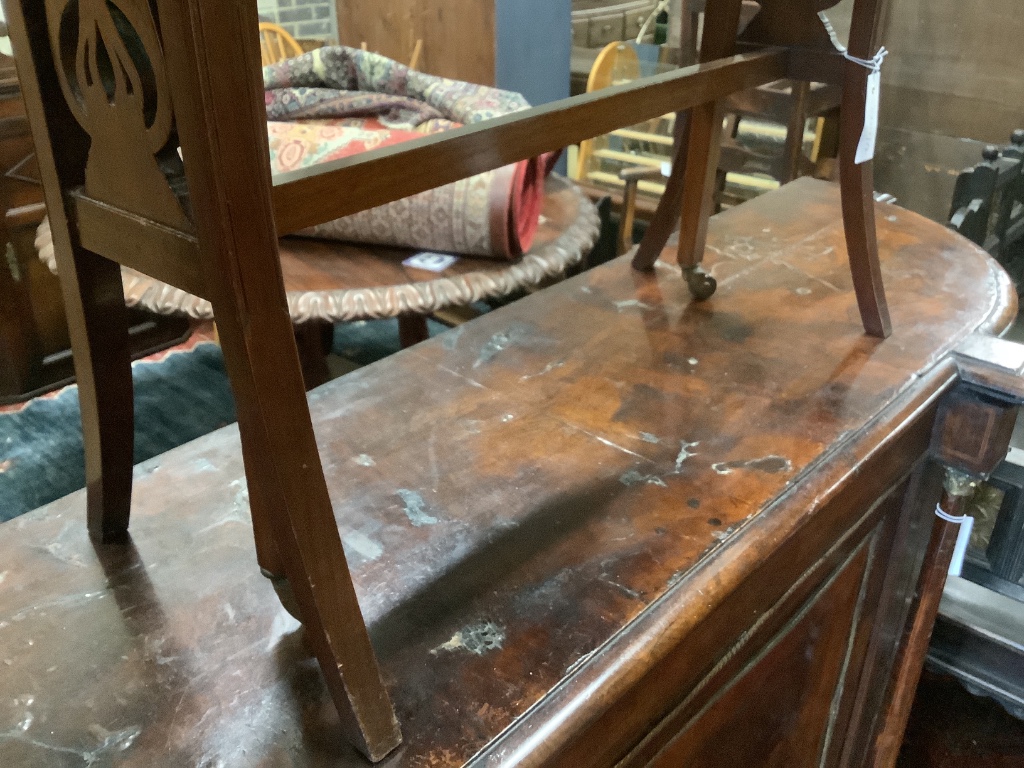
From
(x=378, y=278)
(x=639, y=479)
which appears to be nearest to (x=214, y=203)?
(x=639, y=479)

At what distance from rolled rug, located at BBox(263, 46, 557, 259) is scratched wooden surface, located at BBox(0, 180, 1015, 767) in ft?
1.39

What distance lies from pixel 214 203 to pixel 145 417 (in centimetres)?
186

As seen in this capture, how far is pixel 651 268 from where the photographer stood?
3.55 feet

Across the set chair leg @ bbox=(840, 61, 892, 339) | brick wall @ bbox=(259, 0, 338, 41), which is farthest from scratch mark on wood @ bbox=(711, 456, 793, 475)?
brick wall @ bbox=(259, 0, 338, 41)

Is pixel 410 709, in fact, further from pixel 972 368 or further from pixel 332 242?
pixel 332 242

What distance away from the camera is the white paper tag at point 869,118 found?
851 mm

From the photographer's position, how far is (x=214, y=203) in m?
0.37

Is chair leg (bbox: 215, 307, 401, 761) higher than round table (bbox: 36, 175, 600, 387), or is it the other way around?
chair leg (bbox: 215, 307, 401, 761)

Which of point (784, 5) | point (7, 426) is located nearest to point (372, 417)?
point (784, 5)

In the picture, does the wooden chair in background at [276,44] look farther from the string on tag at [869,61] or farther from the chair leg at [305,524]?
the chair leg at [305,524]

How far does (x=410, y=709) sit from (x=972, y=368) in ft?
2.24

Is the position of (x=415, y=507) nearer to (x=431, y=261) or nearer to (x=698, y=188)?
(x=698, y=188)

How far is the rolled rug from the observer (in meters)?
1.39

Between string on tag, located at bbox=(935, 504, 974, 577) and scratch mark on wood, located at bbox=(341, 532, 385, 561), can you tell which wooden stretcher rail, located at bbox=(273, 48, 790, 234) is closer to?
scratch mark on wood, located at bbox=(341, 532, 385, 561)
